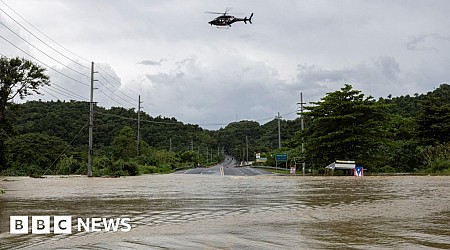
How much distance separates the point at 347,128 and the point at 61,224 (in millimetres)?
33945

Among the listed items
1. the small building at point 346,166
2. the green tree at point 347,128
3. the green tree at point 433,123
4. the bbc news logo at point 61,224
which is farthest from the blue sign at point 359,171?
the bbc news logo at point 61,224

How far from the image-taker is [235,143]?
555ft

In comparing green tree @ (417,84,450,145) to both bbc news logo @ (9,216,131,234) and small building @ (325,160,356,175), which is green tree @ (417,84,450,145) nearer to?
small building @ (325,160,356,175)

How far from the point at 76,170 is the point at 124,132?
2083 centimetres

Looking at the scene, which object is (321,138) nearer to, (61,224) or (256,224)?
(256,224)

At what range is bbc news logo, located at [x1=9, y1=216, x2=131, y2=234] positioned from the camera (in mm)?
10125

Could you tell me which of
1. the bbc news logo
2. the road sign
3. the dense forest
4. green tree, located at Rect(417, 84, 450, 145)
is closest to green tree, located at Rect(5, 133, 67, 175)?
the dense forest

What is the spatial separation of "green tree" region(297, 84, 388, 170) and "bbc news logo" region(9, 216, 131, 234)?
31992 mm

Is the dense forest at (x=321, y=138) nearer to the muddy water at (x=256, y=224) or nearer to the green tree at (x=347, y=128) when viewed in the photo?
the green tree at (x=347, y=128)

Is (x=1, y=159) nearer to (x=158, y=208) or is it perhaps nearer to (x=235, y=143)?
(x=158, y=208)

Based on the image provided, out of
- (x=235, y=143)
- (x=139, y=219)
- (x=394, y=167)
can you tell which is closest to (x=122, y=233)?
(x=139, y=219)

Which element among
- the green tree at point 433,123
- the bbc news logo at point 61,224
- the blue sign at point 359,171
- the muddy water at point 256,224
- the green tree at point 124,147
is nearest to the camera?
the muddy water at point 256,224

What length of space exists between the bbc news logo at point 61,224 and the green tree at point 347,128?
32.0 meters

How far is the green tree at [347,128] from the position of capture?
42.2 metres
